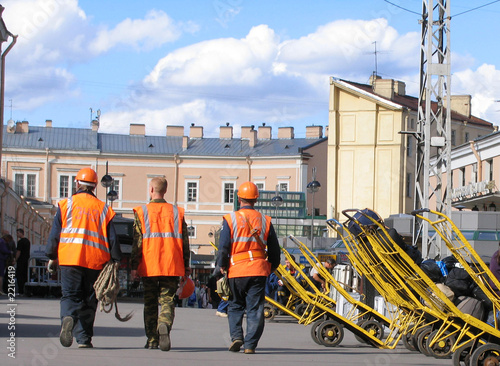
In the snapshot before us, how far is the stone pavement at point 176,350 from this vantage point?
8.98 meters

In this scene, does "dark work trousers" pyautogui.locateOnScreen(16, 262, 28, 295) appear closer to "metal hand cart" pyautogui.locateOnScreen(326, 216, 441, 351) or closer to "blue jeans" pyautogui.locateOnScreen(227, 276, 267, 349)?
"metal hand cart" pyautogui.locateOnScreen(326, 216, 441, 351)

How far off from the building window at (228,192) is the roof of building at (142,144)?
283 centimetres

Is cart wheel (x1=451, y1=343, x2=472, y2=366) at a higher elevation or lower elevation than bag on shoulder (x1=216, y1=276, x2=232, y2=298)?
lower

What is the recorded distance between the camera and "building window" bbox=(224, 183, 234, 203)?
9338 centimetres

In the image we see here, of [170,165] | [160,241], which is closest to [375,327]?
[160,241]

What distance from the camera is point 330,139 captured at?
77.8m

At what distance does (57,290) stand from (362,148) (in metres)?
49.6

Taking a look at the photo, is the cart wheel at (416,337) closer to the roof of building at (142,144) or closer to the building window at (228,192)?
the roof of building at (142,144)

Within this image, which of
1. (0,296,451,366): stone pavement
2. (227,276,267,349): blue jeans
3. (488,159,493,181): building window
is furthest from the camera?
(488,159,493,181): building window

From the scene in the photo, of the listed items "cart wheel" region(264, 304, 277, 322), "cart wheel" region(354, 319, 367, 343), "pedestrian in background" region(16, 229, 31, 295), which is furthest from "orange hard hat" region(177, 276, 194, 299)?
"pedestrian in background" region(16, 229, 31, 295)

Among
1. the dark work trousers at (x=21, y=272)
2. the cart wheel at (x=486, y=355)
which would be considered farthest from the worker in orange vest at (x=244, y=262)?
the dark work trousers at (x=21, y=272)

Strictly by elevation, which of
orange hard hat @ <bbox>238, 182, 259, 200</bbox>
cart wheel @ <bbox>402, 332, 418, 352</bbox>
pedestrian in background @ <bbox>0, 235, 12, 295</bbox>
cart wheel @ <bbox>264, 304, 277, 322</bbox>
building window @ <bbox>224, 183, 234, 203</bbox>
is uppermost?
building window @ <bbox>224, 183, 234, 203</bbox>

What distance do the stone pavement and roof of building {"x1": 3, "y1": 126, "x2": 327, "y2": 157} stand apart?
77.0 metres

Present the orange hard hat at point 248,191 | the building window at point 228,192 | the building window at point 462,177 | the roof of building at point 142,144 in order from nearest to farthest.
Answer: the orange hard hat at point 248,191
the building window at point 462,177
the roof of building at point 142,144
the building window at point 228,192
